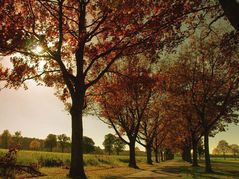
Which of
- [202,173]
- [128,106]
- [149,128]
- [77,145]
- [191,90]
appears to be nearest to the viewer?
[77,145]

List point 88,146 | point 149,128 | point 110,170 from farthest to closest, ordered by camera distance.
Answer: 1. point 88,146
2. point 149,128
3. point 110,170

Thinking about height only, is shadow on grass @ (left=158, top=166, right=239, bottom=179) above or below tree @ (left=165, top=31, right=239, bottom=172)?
below

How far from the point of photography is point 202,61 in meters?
38.1

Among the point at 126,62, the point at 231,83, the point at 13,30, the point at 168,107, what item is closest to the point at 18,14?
the point at 13,30

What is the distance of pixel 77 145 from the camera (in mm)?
20219

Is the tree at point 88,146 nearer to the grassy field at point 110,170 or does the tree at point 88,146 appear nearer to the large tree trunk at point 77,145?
the grassy field at point 110,170

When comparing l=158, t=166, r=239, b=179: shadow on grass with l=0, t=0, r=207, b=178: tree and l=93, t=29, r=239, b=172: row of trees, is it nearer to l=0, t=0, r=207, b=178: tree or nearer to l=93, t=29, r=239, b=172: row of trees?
l=93, t=29, r=239, b=172: row of trees

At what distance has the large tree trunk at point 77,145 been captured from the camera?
1962 cm

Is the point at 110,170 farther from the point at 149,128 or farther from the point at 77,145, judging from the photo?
the point at 149,128

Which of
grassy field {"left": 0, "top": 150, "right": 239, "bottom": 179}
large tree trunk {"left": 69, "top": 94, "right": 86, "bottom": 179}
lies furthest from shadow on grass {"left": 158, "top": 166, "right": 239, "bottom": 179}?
large tree trunk {"left": 69, "top": 94, "right": 86, "bottom": 179}

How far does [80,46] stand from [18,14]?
16.0ft

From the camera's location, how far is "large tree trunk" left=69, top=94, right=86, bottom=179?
19625mm

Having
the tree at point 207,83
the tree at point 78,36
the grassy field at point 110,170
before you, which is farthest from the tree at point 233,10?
the tree at point 207,83

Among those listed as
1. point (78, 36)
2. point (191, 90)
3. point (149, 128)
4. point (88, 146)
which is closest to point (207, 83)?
point (191, 90)
